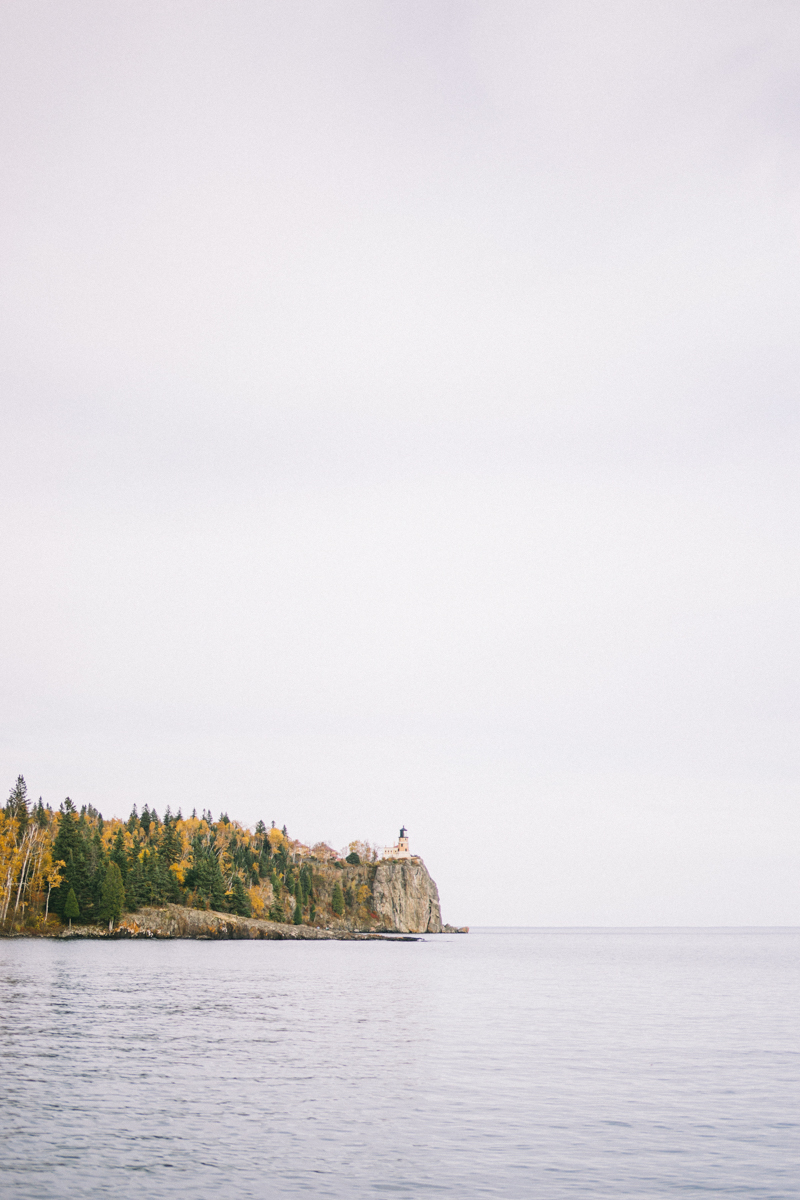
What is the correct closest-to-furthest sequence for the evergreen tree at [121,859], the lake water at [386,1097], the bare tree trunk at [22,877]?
1. the lake water at [386,1097]
2. the bare tree trunk at [22,877]
3. the evergreen tree at [121,859]

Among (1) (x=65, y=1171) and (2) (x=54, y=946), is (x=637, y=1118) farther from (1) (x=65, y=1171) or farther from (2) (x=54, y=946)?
(2) (x=54, y=946)

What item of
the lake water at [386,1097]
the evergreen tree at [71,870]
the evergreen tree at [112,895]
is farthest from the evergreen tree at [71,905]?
the lake water at [386,1097]

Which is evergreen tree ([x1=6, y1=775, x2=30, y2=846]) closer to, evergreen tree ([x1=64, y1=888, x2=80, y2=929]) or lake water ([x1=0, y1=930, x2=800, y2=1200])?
evergreen tree ([x1=64, y1=888, x2=80, y2=929])

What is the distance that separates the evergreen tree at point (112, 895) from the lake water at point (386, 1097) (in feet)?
338

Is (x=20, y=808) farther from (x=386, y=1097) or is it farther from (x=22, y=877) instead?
(x=386, y=1097)

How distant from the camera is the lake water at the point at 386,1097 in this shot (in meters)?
26.6

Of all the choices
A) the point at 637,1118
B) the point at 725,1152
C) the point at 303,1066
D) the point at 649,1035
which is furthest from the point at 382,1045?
the point at 725,1152

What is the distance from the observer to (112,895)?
182 metres

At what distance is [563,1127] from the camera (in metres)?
33.2

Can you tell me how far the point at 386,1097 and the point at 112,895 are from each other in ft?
518

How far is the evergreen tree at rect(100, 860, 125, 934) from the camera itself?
181 m

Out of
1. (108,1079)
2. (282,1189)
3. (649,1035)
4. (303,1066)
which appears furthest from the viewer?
(649,1035)

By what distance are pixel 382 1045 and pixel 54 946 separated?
362ft

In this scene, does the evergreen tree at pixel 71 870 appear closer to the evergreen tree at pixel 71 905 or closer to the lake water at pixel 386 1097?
the evergreen tree at pixel 71 905
